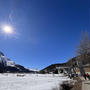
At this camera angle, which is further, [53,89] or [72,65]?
[72,65]

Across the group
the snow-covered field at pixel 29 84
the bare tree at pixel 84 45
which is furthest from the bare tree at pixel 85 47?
the snow-covered field at pixel 29 84

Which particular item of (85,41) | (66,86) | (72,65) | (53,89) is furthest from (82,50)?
(72,65)

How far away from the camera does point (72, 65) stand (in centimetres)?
4791

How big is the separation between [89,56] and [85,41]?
2.86 metres

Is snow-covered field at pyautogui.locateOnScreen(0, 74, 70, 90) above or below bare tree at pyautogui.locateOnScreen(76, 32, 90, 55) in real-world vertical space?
below

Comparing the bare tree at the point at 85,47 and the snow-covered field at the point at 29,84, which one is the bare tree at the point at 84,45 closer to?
the bare tree at the point at 85,47

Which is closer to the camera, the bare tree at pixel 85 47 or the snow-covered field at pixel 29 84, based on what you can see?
the snow-covered field at pixel 29 84

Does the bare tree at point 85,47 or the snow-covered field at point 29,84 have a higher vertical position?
the bare tree at point 85,47

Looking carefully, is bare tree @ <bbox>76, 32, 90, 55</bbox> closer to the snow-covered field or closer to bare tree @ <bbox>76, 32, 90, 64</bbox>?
bare tree @ <bbox>76, 32, 90, 64</bbox>

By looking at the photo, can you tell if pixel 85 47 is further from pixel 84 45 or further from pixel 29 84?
pixel 29 84

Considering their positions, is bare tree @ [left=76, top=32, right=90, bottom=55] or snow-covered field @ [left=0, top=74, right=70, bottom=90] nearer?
snow-covered field @ [left=0, top=74, right=70, bottom=90]

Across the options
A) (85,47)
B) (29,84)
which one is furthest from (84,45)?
(29,84)

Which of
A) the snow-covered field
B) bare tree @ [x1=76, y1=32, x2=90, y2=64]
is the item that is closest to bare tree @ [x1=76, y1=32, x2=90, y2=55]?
bare tree @ [x1=76, y1=32, x2=90, y2=64]

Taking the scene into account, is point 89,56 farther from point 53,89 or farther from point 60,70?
point 60,70
